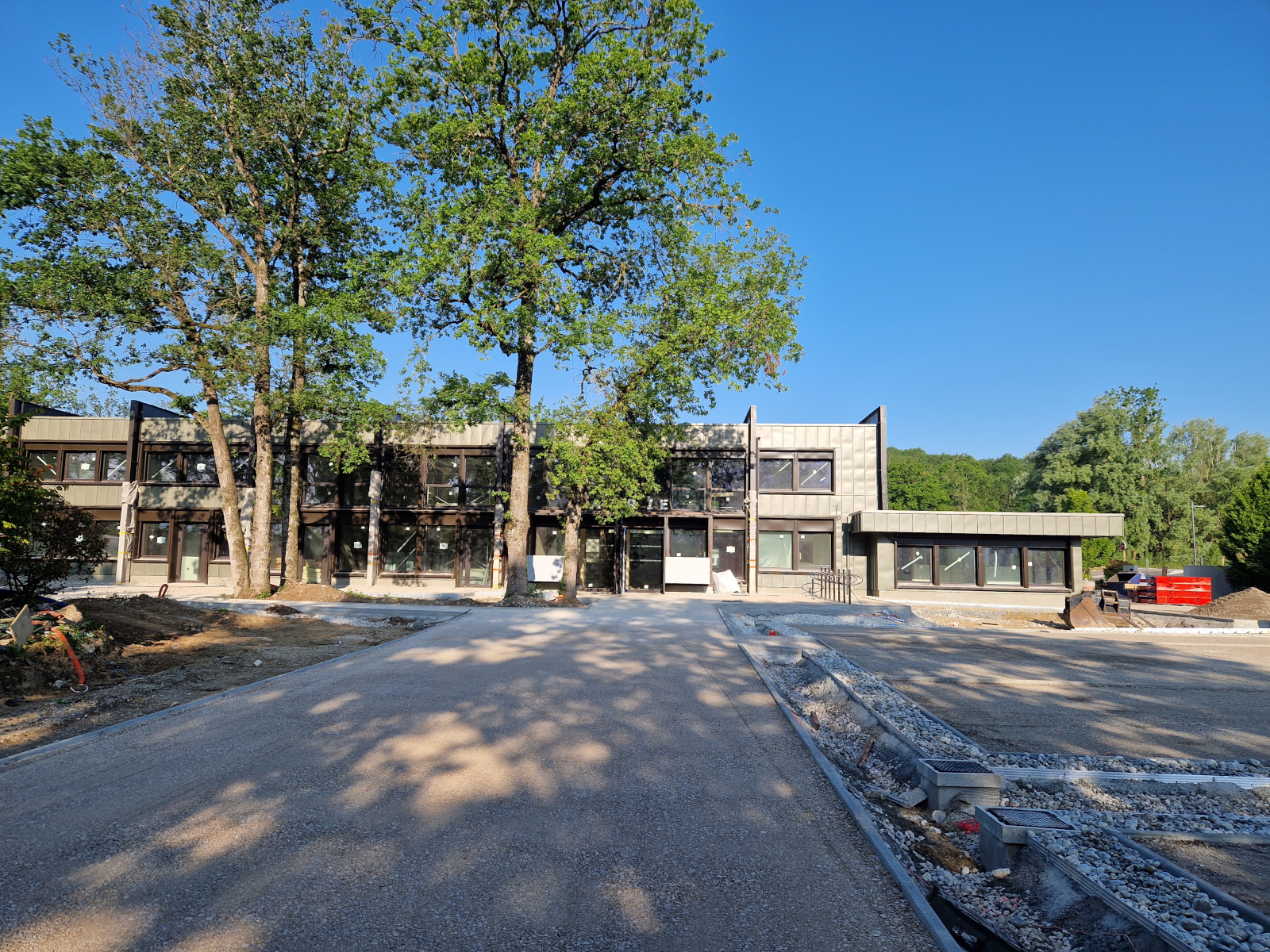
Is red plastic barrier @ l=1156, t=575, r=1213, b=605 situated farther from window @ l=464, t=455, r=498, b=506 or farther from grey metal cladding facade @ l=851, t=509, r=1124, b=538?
window @ l=464, t=455, r=498, b=506

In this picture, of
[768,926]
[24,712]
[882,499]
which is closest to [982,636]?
[882,499]

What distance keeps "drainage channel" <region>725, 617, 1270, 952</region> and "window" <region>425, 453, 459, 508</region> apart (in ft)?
67.1

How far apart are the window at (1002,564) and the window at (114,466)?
33.4 metres

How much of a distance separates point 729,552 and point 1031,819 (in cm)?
2117

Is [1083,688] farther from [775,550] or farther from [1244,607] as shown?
[1244,607]

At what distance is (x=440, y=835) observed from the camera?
12.4ft

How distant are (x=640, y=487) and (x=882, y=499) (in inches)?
403

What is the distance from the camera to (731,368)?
62.1ft

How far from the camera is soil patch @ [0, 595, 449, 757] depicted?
6.42 m

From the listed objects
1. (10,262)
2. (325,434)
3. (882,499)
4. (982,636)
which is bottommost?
(982,636)

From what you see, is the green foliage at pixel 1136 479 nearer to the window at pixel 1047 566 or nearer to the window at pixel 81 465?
the window at pixel 1047 566

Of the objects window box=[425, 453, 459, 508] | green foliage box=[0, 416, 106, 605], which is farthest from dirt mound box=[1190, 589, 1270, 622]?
green foliage box=[0, 416, 106, 605]

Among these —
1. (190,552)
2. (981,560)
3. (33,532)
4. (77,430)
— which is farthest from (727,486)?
(77,430)

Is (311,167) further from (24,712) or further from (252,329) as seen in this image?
(24,712)
